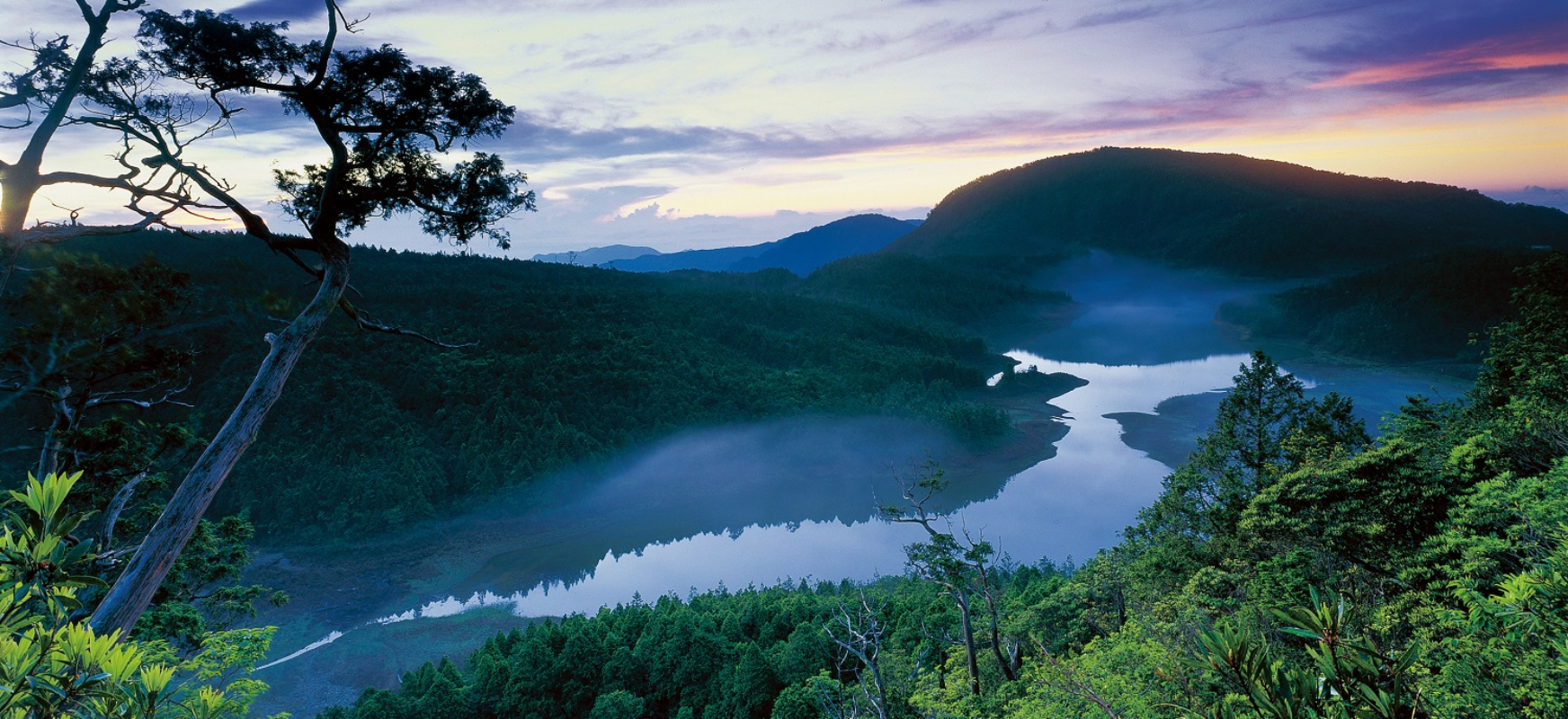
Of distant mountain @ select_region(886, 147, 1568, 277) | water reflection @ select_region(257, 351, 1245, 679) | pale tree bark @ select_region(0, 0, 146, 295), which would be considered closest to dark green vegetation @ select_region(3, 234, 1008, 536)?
water reflection @ select_region(257, 351, 1245, 679)

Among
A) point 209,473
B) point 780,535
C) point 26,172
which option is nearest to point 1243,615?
point 209,473

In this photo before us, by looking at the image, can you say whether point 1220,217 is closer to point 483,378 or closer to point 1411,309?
point 1411,309

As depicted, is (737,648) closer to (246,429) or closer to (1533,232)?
(246,429)

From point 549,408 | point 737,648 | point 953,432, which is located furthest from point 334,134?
point 953,432

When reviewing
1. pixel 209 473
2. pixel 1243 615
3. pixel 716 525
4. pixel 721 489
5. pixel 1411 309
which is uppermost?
pixel 209 473

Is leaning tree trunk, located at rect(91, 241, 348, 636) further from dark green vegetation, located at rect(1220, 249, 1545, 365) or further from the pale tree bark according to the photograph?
dark green vegetation, located at rect(1220, 249, 1545, 365)
